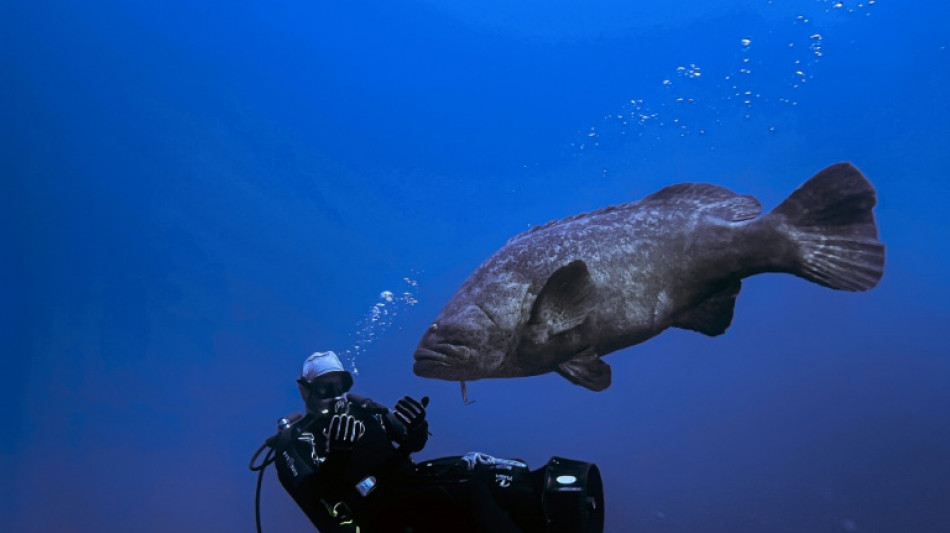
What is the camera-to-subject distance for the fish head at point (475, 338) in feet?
14.4

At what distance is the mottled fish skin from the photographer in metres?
4.27

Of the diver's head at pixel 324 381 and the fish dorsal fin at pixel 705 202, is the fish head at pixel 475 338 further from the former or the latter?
the fish dorsal fin at pixel 705 202

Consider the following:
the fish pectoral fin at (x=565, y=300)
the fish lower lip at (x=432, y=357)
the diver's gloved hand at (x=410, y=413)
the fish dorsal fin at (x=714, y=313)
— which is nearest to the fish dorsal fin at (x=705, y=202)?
the fish dorsal fin at (x=714, y=313)

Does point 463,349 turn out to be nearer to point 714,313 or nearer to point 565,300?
point 565,300

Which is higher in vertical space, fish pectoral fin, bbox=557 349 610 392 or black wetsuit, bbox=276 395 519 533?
fish pectoral fin, bbox=557 349 610 392

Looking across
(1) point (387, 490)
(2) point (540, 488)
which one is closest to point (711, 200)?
(2) point (540, 488)

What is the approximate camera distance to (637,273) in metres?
4.55

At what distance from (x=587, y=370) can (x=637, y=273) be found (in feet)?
2.76

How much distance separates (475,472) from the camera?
3236 millimetres

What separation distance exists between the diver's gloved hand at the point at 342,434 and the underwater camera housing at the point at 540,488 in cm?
44

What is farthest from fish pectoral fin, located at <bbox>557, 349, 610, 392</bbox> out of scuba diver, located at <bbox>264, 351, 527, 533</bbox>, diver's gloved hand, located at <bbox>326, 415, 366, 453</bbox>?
diver's gloved hand, located at <bbox>326, 415, 366, 453</bbox>

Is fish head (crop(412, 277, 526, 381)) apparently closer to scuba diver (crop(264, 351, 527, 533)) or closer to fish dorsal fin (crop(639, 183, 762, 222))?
scuba diver (crop(264, 351, 527, 533))

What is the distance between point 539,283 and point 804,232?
6.47ft

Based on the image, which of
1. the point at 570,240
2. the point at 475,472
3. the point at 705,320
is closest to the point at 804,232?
the point at 705,320
